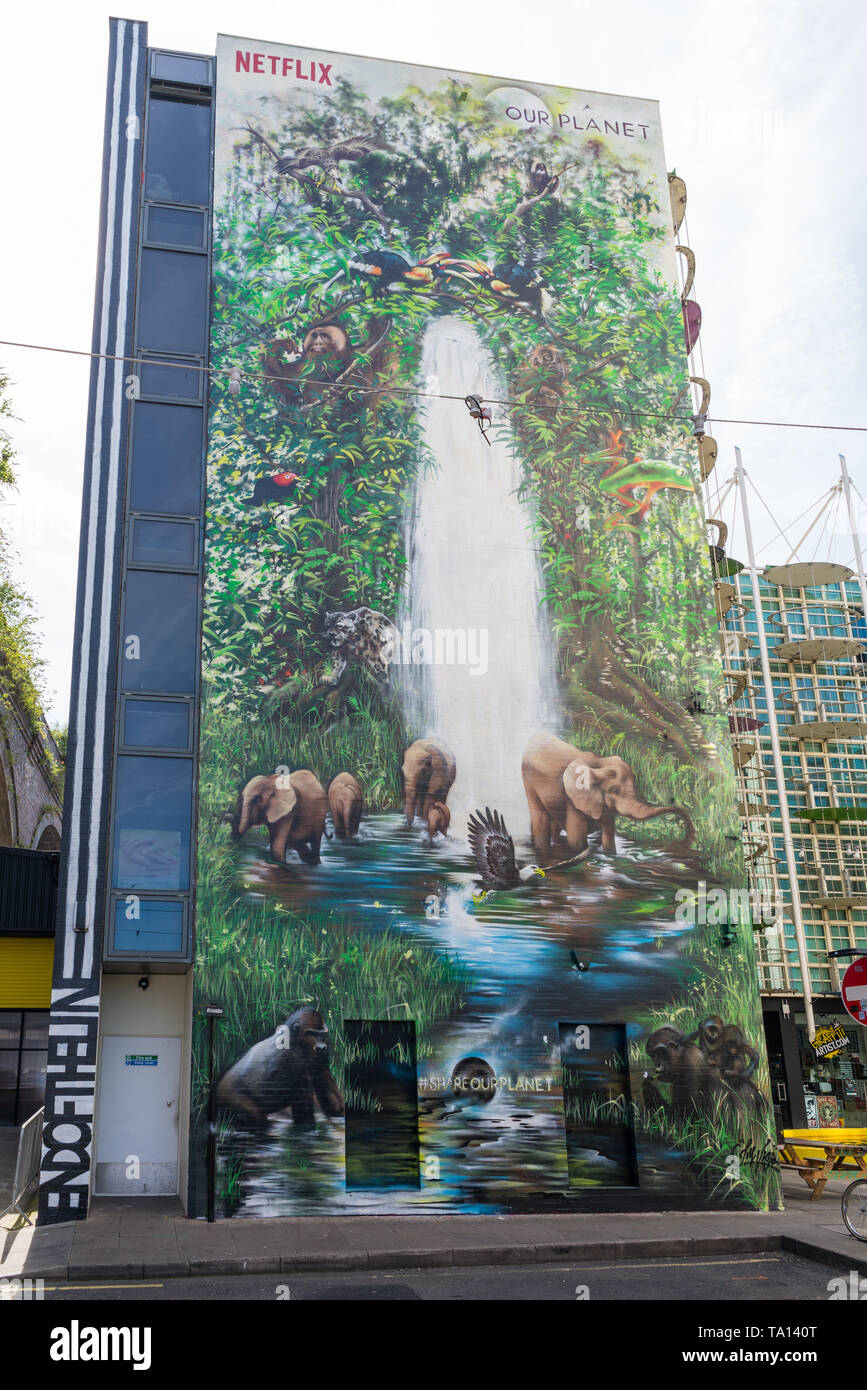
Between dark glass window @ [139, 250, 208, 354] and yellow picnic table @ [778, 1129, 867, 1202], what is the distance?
644 inches

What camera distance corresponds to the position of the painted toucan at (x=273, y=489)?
1858cm

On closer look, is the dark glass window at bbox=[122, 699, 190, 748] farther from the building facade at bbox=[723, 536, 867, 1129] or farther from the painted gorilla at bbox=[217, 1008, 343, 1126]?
the building facade at bbox=[723, 536, 867, 1129]

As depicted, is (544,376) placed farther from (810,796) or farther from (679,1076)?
(810,796)

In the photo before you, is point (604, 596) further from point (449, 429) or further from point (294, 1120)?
point (294, 1120)

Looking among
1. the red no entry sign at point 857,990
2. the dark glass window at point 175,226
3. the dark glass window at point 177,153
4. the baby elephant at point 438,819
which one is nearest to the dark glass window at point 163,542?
the dark glass window at point 175,226

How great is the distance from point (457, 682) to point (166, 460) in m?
5.84

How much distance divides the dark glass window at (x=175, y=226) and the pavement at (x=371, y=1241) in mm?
15082

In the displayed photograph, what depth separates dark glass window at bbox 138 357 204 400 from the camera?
61.5 ft

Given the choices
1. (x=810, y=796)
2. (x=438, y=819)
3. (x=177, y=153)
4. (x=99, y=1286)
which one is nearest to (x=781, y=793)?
(x=810, y=796)

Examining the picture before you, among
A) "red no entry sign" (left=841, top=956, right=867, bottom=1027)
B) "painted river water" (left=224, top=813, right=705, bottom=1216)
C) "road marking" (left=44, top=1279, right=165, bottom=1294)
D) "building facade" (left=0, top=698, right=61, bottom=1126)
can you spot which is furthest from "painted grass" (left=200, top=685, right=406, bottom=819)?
"red no entry sign" (left=841, top=956, right=867, bottom=1027)

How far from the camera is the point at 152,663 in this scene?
17.6 meters

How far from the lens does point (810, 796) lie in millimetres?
34906

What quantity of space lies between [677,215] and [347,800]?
1407 centimetres

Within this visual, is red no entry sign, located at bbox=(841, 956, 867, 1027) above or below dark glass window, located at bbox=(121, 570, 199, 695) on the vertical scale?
below
